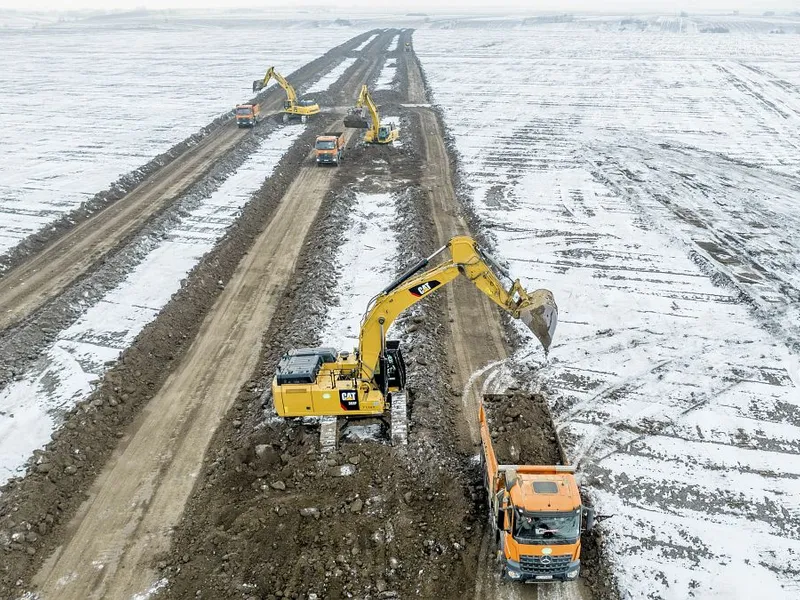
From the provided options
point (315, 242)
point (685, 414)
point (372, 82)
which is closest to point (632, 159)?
point (315, 242)

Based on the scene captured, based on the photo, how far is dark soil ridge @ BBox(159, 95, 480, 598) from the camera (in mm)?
11094

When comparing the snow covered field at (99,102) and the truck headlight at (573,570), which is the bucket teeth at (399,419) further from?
the snow covered field at (99,102)

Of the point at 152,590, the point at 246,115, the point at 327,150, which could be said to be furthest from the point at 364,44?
the point at 152,590

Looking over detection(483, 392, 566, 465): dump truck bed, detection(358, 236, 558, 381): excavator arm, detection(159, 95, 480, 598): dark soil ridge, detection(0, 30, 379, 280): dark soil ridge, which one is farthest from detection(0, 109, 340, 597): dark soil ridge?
detection(483, 392, 566, 465): dump truck bed

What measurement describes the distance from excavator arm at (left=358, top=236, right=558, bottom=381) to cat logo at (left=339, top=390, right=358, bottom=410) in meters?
1.50

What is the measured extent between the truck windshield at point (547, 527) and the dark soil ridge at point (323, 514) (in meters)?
1.79

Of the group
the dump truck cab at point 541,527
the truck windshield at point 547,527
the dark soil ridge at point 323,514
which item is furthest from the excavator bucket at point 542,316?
the truck windshield at point 547,527

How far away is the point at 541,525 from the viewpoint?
10008 mm

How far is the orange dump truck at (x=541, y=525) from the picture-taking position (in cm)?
1002

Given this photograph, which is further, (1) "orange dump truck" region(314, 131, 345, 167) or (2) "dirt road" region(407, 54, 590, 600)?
(1) "orange dump truck" region(314, 131, 345, 167)

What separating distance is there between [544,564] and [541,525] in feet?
2.53

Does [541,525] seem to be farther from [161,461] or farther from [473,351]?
[161,461]

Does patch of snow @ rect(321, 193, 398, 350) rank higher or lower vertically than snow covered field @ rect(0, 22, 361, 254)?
lower

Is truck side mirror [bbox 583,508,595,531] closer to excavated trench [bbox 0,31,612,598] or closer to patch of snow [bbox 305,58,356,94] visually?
excavated trench [bbox 0,31,612,598]
